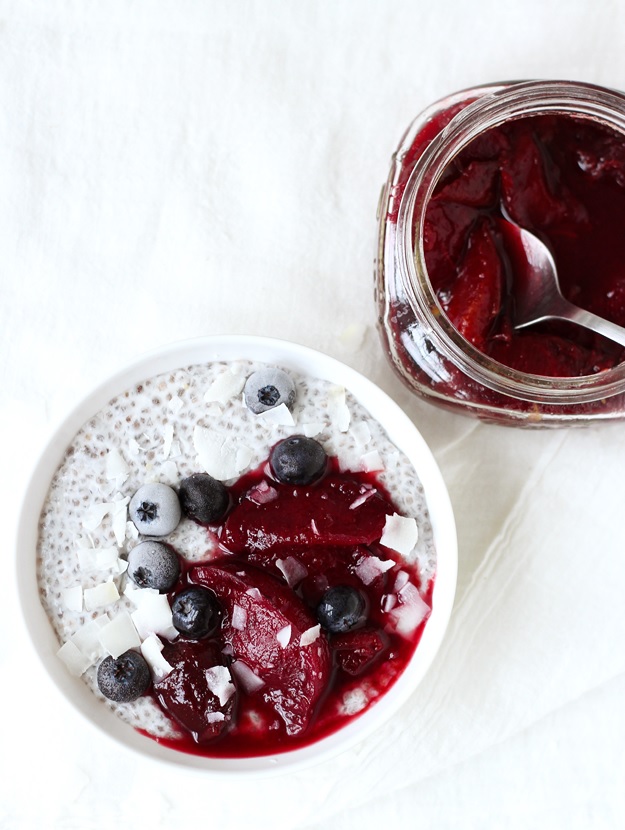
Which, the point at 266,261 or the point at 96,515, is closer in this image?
the point at 96,515

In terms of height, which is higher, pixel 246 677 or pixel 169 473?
pixel 169 473

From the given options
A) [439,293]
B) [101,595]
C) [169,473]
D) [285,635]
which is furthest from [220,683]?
[439,293]

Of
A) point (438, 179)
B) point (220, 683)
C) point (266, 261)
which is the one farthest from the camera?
point (266, 261)

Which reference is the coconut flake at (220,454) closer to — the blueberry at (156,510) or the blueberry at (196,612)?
the blueberry at (156,510)

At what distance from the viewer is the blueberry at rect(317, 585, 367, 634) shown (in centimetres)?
142

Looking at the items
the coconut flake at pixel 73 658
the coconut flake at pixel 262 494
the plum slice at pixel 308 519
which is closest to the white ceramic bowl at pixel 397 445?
the coconut flake at pixel 73 658

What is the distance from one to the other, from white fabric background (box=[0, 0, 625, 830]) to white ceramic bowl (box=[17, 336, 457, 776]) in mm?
195

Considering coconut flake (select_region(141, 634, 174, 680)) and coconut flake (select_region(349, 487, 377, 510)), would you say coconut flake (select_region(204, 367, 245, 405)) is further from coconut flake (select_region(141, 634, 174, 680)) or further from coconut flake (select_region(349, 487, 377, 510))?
coconut flake (select_region(141, 634, 174, 680))

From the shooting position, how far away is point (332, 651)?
1477mm

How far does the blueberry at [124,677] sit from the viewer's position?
1451mm

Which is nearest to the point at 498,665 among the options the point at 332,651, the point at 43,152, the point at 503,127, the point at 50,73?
the point at 332,651

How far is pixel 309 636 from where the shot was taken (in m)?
1.43

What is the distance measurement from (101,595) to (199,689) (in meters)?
0.23

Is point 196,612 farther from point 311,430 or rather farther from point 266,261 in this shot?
point 266,261
